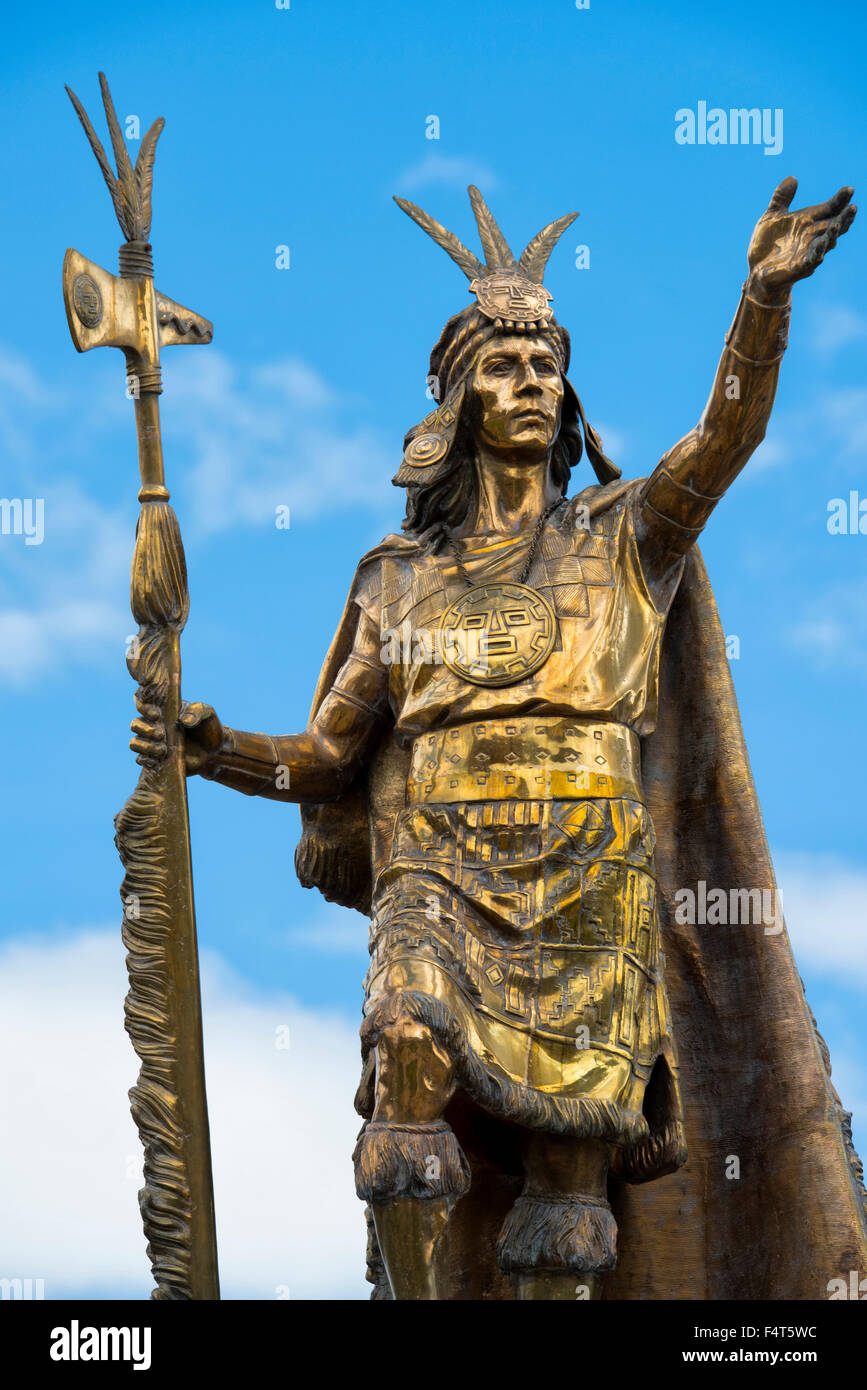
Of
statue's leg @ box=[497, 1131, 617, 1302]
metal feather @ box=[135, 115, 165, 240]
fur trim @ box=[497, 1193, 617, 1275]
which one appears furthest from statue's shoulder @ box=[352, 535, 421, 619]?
fur trim @ box=[497, 1193, 617, 1275]

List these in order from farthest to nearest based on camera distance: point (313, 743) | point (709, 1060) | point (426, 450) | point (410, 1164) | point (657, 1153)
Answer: point (426, 450), point (313, 743), point (709, 1060), point (657, 1153), point (410, 1164)

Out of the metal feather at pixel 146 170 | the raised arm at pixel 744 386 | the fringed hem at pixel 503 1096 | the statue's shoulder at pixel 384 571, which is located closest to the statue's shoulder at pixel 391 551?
the statue's shoulder at pixel 384 571

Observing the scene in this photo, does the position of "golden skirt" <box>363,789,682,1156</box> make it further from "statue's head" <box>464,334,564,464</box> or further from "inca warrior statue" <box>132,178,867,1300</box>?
"statue's head" <box>464,334,564,464</box>

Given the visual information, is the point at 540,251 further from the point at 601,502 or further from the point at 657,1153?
the point at 657,1153

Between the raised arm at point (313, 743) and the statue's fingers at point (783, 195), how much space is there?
2.45 m

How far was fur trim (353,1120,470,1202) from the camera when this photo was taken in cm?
930

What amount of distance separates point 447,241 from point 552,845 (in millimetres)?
2810

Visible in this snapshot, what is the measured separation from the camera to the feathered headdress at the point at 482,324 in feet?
36.3

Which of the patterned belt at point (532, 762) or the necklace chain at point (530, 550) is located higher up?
the necklace chain at point (530, 550)

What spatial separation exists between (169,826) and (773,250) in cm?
323

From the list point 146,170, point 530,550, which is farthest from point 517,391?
point 146,170

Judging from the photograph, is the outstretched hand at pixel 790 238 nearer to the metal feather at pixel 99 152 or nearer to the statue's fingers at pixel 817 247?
the statue's fingers at pixel 817 247

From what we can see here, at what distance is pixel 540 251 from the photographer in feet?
37.4

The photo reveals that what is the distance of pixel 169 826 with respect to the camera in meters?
10.5
